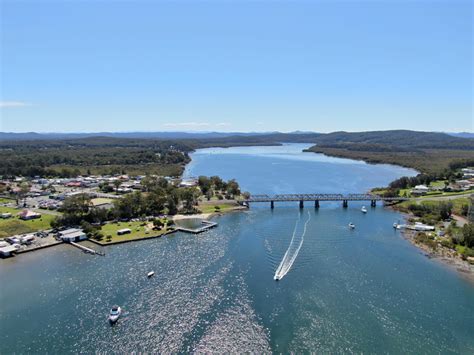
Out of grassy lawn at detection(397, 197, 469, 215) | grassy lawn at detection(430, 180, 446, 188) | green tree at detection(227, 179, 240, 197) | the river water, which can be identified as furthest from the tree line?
grassy lawn at detection(430, 180, 446, 188)

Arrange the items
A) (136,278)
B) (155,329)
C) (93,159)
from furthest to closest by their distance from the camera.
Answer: (93,159)
(136,278)
(155,329)

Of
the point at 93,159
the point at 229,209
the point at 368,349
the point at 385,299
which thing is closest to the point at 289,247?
the point at 385,299

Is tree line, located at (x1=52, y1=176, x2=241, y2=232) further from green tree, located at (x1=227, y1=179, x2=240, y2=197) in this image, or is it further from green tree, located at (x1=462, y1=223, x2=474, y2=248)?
green tree, located at (x1=462, y1=223, x2=474, y2=248)

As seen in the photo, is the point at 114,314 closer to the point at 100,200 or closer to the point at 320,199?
the point at 100,200

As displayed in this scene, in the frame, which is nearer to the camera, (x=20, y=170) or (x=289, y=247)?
(x=289, y=247)

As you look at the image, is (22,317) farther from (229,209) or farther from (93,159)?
(93,159)

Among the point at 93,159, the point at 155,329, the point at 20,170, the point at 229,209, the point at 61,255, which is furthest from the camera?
the point at 93,159
